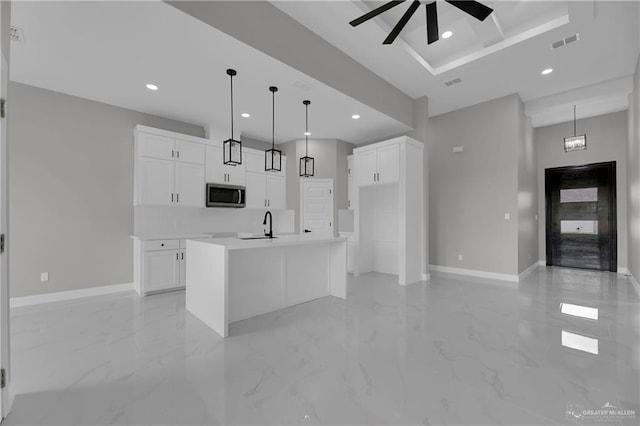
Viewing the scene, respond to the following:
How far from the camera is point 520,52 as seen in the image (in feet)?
12.5

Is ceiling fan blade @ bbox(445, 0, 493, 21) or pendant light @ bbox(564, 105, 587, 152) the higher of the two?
ceiling fan blade @ bbox(445, 0, 493, 21)

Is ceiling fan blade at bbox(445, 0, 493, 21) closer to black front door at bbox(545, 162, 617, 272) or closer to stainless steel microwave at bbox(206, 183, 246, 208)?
stainless steel microwave at bbox(206, 183, 246, 208)

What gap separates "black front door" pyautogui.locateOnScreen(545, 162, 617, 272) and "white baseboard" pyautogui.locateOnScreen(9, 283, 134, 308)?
29.0ft

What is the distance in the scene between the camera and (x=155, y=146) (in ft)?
14.3

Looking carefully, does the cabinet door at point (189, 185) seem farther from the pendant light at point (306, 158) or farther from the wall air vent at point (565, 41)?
A: the wall air vent at point (565, 41)

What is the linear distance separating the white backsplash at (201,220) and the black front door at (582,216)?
6.17 m

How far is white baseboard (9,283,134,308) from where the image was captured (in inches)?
139

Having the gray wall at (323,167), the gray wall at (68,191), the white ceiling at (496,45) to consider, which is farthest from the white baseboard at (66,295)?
the white ceiling at (496,45)

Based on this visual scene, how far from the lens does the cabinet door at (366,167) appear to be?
5086 millimetres

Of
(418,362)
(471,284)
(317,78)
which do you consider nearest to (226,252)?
(418,362)

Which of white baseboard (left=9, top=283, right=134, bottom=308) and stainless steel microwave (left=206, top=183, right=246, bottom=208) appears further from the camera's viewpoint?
stainless steel microwave (left=206, top=183, right=246, bottom=208)

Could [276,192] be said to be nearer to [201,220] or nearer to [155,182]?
[201,220]

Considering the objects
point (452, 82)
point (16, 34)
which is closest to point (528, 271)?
point (452, 82)

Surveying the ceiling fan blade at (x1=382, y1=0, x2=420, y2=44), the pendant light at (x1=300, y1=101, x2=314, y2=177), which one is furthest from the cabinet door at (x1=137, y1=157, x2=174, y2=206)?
the ceiling fan blade at (x1=382, y1=0, x2=420, y2=44)
